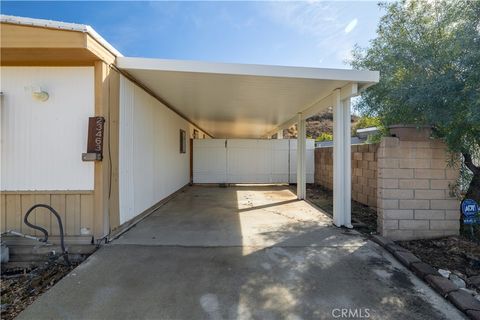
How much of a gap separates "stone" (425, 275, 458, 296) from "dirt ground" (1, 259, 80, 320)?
3.91 meters

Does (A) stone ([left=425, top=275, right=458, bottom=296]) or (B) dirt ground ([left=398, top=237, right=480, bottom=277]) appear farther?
(B) dirt ground ([left=398, top=237, right=480, bottom=277])

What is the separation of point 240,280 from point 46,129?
3.33 meters

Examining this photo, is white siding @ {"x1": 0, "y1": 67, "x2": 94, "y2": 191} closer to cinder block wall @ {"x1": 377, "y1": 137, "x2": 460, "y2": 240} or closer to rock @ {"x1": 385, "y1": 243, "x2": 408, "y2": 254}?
rock @ {"x1": 385, "y1": 243, "x2": 408, "y2": 254}

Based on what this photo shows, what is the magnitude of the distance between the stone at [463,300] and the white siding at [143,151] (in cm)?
425

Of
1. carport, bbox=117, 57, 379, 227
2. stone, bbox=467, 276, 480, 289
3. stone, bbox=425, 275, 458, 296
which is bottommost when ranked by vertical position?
stone, bbox=467, 276, 480, 289

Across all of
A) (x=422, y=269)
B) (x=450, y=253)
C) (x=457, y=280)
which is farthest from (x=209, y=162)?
(x=457, y=280)

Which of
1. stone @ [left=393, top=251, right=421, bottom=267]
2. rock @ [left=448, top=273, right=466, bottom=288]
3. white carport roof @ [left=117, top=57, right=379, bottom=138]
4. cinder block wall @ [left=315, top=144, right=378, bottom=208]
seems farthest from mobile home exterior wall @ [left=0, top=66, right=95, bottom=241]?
cinder block wall @ [left=315, top=144, right=378, bottom=208]

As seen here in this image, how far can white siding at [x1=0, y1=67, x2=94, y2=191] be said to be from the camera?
11.4ft

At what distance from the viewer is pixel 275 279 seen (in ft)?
8.63

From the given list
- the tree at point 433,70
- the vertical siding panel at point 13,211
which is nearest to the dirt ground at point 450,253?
the tree at point 433,70

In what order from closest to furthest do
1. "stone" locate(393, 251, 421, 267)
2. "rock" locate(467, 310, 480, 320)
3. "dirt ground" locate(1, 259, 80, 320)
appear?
"rock" locate(467, 310, 480, 320) → "dirt ground" locate(1, 259, 80, 320) → "stone" locate(393, 251, 421, 267)

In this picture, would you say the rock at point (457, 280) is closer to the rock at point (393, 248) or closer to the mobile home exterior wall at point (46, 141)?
the rock at point (393, 248)

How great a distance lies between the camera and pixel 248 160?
34.0ft

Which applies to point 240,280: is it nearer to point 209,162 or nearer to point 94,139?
point 94,139
